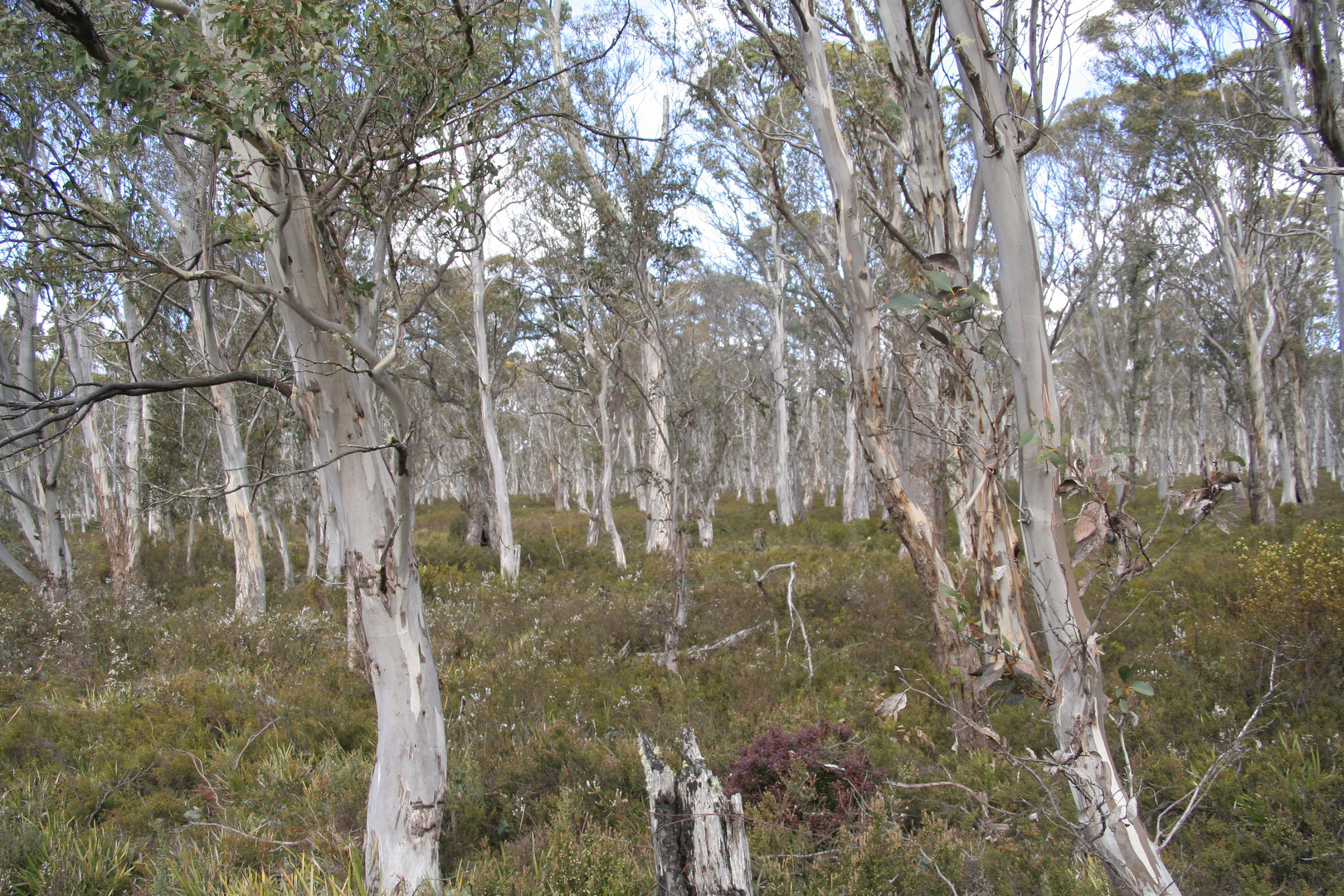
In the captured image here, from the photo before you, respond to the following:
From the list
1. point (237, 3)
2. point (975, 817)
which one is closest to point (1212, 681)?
point (975, 817)

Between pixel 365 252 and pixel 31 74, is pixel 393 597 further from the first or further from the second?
pixel 365 252

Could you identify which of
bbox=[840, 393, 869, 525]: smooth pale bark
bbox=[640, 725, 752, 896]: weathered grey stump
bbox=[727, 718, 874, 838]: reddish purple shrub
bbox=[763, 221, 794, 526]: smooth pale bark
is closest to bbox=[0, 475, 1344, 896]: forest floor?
bbox=[727, 718, 874, 838]: reddish purple shrub

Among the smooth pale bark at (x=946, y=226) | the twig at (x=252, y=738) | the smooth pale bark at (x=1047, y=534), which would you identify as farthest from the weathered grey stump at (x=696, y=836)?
the twig at (x=252, y=738)

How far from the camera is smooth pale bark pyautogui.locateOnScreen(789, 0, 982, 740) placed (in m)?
4.20

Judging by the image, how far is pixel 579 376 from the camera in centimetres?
1503

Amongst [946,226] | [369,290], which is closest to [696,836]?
[369,290]

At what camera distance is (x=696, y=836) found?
250cm

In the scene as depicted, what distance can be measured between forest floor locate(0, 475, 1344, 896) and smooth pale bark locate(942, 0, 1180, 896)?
20 cm

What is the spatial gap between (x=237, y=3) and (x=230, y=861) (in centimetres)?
454

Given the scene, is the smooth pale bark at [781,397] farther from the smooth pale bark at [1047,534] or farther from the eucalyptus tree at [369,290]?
the smooth pale bark at [1047,534]

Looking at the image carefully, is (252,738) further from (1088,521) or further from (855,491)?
(855,491)

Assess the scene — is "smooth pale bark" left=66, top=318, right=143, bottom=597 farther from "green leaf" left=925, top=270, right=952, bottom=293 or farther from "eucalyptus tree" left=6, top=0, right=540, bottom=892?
"green leaf" left=925, top=270, right=952, bottom=293

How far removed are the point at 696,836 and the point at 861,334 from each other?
2959 mm

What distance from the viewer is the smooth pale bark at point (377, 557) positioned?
346cm
